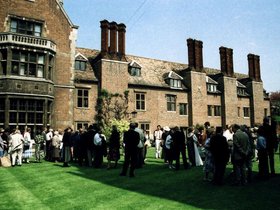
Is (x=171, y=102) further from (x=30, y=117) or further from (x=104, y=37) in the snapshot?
(x=30, y=117)

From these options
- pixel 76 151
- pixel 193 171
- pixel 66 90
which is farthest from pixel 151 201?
pixel 66 90

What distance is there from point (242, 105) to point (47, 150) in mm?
30124

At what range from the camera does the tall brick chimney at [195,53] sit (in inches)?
1364

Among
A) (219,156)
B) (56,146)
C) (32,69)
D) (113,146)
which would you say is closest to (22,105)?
(32,69)

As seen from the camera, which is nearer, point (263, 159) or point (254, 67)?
point (263, 159)

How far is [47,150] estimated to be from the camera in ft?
57.0

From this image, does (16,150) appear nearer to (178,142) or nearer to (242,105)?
(178,142)

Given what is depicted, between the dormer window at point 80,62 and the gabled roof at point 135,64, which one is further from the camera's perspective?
the gabled roof at point 135,64

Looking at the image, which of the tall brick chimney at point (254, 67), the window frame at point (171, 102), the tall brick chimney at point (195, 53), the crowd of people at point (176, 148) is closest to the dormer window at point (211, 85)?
the tall brick chimney at point (195, 53)

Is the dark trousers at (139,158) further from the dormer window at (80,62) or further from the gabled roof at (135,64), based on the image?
the gabled roof at (135,64)

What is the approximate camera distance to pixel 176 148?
41.0 ft

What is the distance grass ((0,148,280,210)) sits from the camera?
7023 mm

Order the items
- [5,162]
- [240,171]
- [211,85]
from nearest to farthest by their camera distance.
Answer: [240,171]
[5,162]
[211,85]

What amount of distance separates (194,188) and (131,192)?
2092 millimetres
